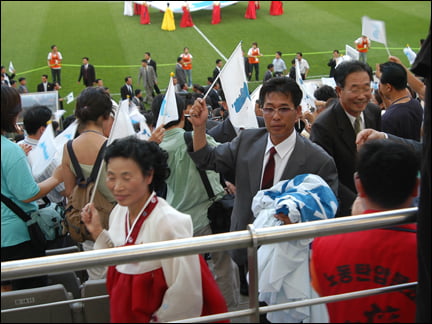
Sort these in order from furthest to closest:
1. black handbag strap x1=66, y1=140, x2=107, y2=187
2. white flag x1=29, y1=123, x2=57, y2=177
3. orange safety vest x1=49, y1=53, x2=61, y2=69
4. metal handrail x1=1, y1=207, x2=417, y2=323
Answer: orange safety vest x1=49, y1=53, x2=61, y2=69 → white flag x1=29, y1=123, x2=57, y2=177 → black handbag strap x1=66, y1=140, x2=107, y2=187 → metal handrail x1=1, y1=207, x2=417, y2=323

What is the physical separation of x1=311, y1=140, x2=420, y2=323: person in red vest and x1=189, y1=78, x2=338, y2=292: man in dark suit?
83 cm

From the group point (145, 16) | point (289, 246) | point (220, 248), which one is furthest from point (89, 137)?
point (145, 16)

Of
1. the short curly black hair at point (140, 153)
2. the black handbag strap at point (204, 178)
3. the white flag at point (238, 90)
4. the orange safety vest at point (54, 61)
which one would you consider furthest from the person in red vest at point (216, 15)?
the short curly black hair at point (140, 153)

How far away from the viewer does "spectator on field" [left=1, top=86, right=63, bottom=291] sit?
308 centimetres

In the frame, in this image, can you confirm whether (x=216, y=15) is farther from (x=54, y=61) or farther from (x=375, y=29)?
(x=375, y=29)

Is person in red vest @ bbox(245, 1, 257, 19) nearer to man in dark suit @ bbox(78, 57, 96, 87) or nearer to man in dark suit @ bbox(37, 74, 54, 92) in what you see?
man in dark suit @ bbox(78, 57, 96, 87)

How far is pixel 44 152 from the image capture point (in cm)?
407

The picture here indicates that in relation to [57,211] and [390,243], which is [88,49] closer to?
[57,211]

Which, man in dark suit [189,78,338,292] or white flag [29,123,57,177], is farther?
white flag [29,123,57,177]

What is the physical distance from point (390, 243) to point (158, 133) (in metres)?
1.81

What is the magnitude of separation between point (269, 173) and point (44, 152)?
186 centimetres

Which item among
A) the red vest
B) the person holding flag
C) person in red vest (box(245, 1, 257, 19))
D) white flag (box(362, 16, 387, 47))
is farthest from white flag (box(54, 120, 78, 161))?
person in red vest (box(245, 1, 257, 19))

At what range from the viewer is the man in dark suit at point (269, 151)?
3069mm

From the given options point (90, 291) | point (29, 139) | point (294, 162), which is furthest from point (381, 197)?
point (29, 139)
